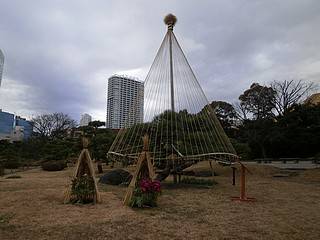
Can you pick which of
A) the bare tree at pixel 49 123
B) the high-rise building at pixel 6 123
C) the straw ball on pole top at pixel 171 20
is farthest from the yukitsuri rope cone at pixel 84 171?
the high-rise building at pixel 6 123

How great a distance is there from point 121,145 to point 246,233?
4.65 m

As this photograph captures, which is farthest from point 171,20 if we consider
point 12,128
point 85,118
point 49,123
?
point 12,128

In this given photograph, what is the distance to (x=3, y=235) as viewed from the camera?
338 cm

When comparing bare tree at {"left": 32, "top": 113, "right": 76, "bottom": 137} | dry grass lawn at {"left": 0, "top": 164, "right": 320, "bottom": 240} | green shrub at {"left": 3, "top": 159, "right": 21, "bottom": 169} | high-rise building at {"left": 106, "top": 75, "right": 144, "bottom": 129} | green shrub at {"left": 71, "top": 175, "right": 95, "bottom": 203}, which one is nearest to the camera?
dry grass lawn at {"left": 0, "top": 164, "right": 320, "bottom": 240}

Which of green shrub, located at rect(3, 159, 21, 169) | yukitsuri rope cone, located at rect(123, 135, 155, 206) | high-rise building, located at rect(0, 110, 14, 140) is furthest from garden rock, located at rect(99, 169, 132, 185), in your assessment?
high-rise building, located at rect(0, 110, 14, 140)

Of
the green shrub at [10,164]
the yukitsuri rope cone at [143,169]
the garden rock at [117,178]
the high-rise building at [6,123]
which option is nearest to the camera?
the yukitsuri rope cone at [143,169]

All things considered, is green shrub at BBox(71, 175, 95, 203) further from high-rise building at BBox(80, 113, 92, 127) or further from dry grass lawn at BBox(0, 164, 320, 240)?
high-rise building at BBox(80, 113, 92, 127)

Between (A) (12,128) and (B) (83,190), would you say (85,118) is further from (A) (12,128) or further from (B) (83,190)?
(B) (83,190)

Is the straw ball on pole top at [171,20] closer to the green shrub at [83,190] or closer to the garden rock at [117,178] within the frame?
the garden rock at [117,178]

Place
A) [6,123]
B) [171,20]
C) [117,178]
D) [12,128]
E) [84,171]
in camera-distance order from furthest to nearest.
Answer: [12,128], [6,123], [117,178], [171,20], [84,171]

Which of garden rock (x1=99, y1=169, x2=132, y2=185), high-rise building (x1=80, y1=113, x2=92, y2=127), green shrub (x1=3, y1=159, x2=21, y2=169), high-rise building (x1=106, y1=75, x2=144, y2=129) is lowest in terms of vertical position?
garden rock (x1=99, y1=169, x2=132, y2=185)

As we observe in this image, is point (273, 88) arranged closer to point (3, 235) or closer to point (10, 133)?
point (3, 235)

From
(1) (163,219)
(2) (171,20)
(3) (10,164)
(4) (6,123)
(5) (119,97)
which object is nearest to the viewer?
(1) (163,219)

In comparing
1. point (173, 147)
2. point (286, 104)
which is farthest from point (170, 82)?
point (286, 104)
